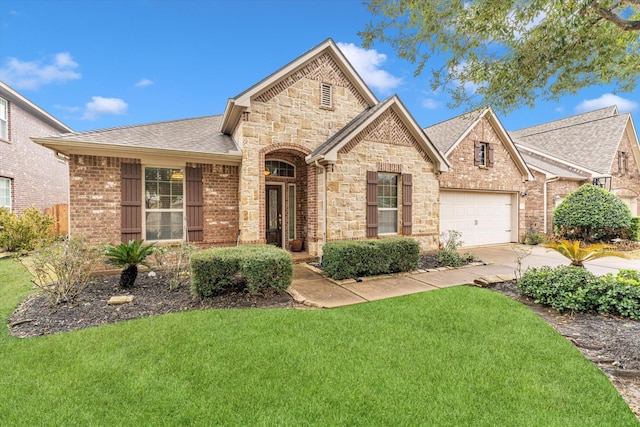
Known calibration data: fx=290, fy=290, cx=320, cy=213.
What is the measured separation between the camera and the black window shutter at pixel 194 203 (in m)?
8.21

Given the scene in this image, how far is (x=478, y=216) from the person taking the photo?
41.2 feet

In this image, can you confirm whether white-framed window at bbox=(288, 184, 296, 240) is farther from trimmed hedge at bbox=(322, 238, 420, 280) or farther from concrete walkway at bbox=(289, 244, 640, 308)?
trimmed hedge at bbox=(322, 238, 420, 280)

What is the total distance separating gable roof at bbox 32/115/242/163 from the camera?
6.94 metres

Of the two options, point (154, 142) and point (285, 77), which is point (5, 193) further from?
point (285, 77)

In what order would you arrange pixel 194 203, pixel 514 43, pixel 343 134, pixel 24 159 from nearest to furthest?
pixel 514 43 < pixel 194 203 < pixel 343 134 < pixel 24 159

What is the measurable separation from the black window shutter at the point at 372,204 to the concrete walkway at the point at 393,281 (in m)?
2.10

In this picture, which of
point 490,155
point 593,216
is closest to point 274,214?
point 490,155

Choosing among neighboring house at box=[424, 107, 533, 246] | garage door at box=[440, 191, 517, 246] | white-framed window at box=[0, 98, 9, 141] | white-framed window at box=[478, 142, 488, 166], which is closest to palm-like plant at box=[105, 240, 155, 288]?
neighboring house at box=[424, 107, 533, 246]

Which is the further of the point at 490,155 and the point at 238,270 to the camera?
the point at 490,155

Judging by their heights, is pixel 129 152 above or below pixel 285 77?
below

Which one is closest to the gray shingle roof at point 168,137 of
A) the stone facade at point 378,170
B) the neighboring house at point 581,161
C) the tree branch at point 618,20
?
the stone facade at point 378,170

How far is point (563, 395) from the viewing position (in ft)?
8.99

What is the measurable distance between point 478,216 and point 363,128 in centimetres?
720

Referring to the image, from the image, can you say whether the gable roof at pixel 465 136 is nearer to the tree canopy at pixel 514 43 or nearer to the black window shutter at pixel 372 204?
the black window shutter at pixel 372 204
